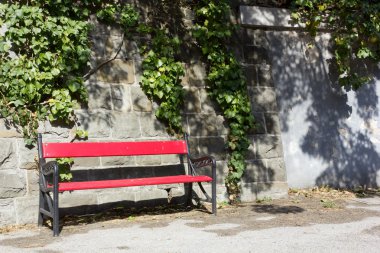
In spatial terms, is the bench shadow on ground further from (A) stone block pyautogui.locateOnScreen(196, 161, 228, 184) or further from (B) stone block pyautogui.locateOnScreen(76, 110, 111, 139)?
(B) stone block pyautogui.locateOnScreen(76, 110, 111, 139)

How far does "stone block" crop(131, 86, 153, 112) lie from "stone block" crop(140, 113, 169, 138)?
0.08m

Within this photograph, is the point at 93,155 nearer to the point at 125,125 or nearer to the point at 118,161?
the point at 118,161

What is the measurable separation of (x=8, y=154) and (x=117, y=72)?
1565mm

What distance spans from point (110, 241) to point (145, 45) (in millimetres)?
2681

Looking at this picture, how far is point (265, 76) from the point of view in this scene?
21.5 ft

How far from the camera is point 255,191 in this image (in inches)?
243

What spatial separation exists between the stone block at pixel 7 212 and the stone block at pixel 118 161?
1070mm

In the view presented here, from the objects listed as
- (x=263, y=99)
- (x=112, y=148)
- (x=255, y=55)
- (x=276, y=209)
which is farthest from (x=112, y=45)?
(x=276, y=209)

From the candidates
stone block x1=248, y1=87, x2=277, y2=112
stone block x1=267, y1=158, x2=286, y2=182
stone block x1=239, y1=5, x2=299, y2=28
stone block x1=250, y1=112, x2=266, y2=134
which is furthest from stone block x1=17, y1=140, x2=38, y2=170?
stone block x1=239, y1=5, x2=299, y2=28

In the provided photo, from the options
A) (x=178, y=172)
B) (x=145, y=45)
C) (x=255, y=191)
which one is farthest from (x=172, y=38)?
(x=255, y=191)

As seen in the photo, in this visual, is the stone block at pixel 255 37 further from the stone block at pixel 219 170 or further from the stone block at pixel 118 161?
the stone block at pixel 118 161

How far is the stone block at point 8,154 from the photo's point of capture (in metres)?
4.79

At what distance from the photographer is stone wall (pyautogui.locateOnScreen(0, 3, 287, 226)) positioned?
192 inches

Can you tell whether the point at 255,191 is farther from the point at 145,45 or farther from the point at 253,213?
the point at 145,45
